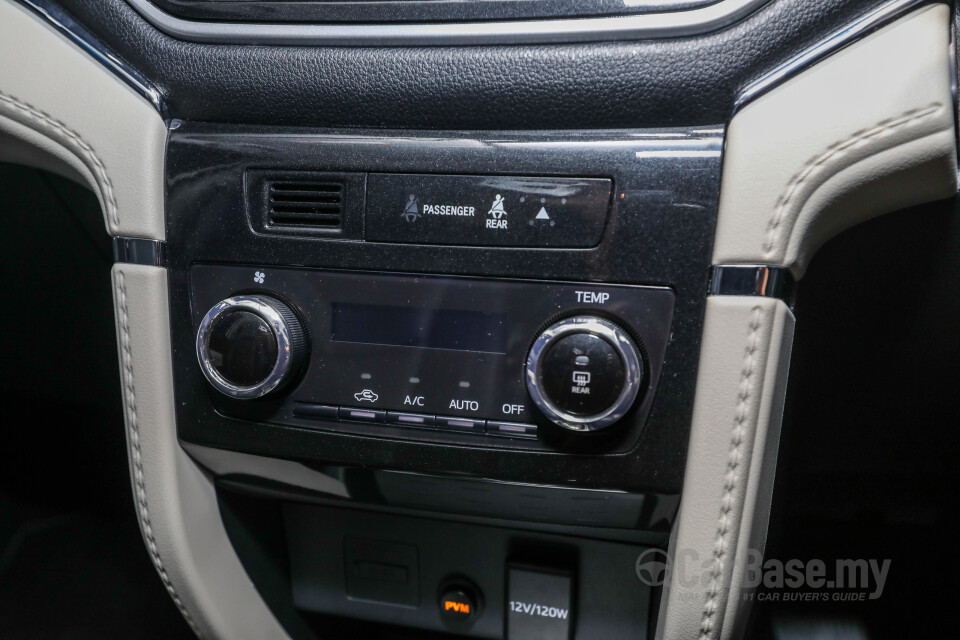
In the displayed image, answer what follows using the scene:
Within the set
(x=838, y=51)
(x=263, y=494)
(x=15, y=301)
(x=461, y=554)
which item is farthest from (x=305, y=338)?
(x=15, y=301)

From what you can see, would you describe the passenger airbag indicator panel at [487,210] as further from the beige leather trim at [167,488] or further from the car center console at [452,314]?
the beige leather trim at [167,488]

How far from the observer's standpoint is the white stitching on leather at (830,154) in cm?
52

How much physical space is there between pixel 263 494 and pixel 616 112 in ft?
1.81

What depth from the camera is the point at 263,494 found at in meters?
0.77

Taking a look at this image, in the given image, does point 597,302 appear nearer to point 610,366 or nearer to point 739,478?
point 610,366

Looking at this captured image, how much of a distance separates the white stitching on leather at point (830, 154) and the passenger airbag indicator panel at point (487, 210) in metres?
0.14

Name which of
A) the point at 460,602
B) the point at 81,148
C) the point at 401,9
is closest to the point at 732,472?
the point at 460,602

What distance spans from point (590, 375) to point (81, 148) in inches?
22.0

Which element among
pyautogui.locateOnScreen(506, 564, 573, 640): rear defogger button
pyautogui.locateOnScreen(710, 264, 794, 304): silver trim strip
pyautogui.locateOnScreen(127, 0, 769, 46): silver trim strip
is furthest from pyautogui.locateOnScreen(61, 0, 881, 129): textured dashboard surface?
pyautogui.locateOnScreen(506, 564, 573, 640): rear defogger button

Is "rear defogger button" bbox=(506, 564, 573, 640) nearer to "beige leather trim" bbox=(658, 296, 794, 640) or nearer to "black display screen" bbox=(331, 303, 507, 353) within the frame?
"beige leather trim" bbox=(658, 296, 794, 640)

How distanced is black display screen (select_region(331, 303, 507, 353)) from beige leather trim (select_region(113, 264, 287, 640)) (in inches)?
7.9

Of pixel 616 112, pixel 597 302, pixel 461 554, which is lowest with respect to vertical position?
pixel 461 554

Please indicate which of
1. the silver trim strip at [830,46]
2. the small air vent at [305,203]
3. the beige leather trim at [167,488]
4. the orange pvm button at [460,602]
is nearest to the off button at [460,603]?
the orange pvm button at [460,602]

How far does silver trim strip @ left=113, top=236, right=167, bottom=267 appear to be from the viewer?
0.69 metres
